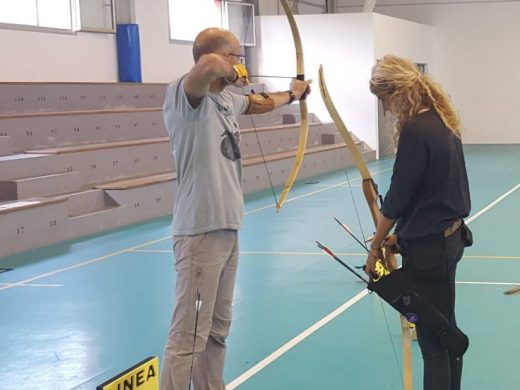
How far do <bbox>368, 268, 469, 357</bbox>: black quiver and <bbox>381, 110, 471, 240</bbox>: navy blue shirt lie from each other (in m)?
0.14

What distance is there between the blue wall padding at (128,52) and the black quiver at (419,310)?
916 centimetres

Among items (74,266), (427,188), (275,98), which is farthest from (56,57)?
(427,188)

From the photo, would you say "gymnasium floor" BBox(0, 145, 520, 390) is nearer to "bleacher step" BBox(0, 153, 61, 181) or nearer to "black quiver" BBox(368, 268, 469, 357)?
"black quiver" BBox(368, 268, 469, 357)

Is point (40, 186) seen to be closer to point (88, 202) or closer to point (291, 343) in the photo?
point (88, 202)

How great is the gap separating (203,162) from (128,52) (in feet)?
29.6

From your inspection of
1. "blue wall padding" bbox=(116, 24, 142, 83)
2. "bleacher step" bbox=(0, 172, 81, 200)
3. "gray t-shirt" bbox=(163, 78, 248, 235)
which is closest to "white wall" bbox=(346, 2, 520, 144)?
"blue wall padding" bbox=(116, 24, 142, 83)

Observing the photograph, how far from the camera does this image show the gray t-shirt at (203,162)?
2463 mm

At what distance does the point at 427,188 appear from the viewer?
2.45 m

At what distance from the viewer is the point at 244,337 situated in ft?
13.2

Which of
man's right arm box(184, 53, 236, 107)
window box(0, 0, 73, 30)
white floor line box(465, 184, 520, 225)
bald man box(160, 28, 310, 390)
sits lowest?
white floor line box(465, 184, 520, 225)

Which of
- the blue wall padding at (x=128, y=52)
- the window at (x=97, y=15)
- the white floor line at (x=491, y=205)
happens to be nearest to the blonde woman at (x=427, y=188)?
the white floor line at (x=491, y=205)

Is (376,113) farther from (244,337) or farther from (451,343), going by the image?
(451,343)

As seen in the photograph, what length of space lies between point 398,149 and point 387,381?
4.18 feet

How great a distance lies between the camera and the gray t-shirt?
8.08 ft
